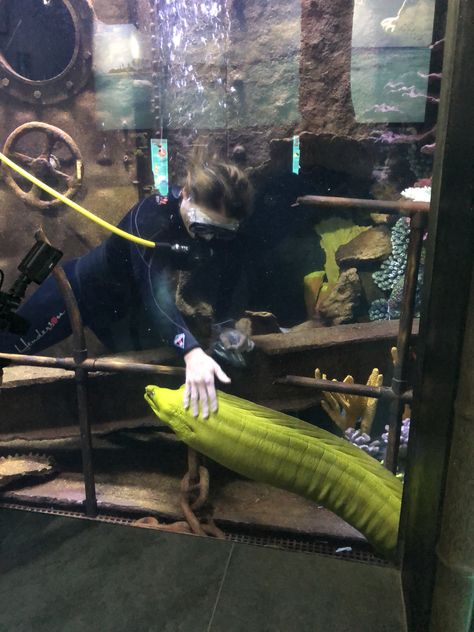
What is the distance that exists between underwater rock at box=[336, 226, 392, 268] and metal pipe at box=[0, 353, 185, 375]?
720 millimetres

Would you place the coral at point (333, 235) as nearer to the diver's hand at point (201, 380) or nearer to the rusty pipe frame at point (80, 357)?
the diver's hand at point (201, 380)

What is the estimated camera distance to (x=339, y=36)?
137 cm

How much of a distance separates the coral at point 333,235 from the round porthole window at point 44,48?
1.01 metres

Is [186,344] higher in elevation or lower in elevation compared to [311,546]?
higher

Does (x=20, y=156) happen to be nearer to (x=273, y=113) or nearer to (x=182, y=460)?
(x=273, y=113)

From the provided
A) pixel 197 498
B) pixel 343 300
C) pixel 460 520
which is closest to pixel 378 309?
pixel 343 300

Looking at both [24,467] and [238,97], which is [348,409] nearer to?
[238,97]

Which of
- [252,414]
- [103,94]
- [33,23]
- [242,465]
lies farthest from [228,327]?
[33,23]

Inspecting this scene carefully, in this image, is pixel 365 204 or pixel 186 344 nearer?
pixel 365 204

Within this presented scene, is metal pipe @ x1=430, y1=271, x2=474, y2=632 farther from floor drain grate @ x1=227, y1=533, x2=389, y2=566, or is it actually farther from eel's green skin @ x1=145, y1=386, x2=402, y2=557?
floor drain grate @ x1=227, y1=533, x2=389, y2=566

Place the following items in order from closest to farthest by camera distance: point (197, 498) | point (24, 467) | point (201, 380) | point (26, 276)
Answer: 1. point (26, 276)
2. point (201, 380)
3. point (197, 498)
4. point (24, 467)

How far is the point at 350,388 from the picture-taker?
156 cm

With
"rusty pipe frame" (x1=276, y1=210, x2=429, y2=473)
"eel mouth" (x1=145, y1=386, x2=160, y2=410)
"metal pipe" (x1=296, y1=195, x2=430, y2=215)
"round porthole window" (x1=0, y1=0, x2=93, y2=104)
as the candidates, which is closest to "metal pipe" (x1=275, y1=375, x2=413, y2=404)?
"rusty pipe frame" (x1=276, y1=210, x2=429, y2=473)

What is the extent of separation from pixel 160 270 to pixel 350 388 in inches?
31.1
